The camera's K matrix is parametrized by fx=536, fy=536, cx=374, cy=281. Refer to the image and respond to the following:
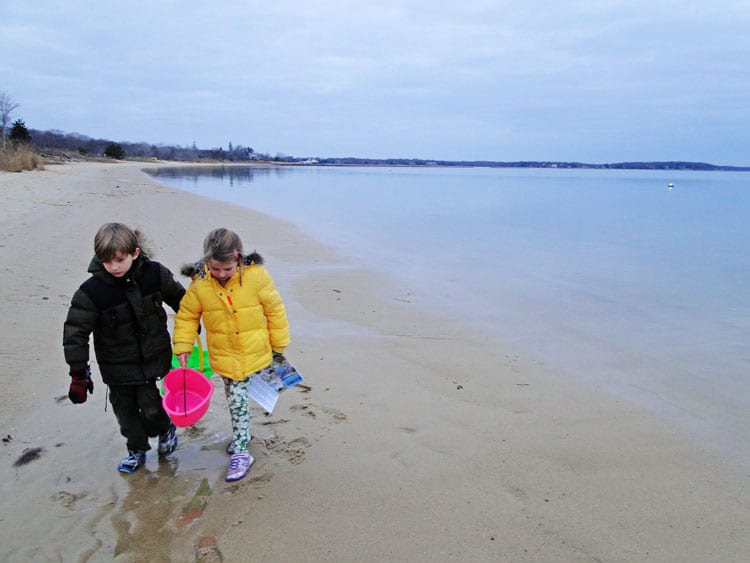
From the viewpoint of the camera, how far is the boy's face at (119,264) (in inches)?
109

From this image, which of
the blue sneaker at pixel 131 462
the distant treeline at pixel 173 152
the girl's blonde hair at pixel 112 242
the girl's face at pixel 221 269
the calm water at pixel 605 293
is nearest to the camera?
the girl's blonde hair at pixel 112 242

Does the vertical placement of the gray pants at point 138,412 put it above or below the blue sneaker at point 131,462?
above

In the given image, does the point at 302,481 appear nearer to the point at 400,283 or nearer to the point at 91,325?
the point at 91,325

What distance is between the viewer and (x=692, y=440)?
146 inches

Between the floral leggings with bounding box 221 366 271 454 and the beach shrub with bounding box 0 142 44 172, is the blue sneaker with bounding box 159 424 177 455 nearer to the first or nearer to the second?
the floral leggings with bounding box 221 366 271 454

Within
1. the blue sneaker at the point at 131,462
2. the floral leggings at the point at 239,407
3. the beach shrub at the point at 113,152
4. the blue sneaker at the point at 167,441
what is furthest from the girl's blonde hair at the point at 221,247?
the beach shrub at the point at 113,152

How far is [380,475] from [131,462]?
57.0 inches

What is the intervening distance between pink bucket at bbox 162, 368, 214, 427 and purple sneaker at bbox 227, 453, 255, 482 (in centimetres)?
33

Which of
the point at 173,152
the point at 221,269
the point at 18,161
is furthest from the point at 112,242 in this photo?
the point at 173,152

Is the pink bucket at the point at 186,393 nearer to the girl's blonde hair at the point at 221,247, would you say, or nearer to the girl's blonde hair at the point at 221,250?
the girl's blonde hair at the point at 221,250

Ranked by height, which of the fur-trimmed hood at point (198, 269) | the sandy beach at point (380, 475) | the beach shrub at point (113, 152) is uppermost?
the beach shrub at point (113, 152)

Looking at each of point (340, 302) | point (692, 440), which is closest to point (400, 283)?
point (340, 302)

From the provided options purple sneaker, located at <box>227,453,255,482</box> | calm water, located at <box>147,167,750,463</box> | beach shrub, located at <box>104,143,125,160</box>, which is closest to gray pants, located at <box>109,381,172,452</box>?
purple sneaker, located at <box>227,453,255,482</box>

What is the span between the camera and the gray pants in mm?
3061
